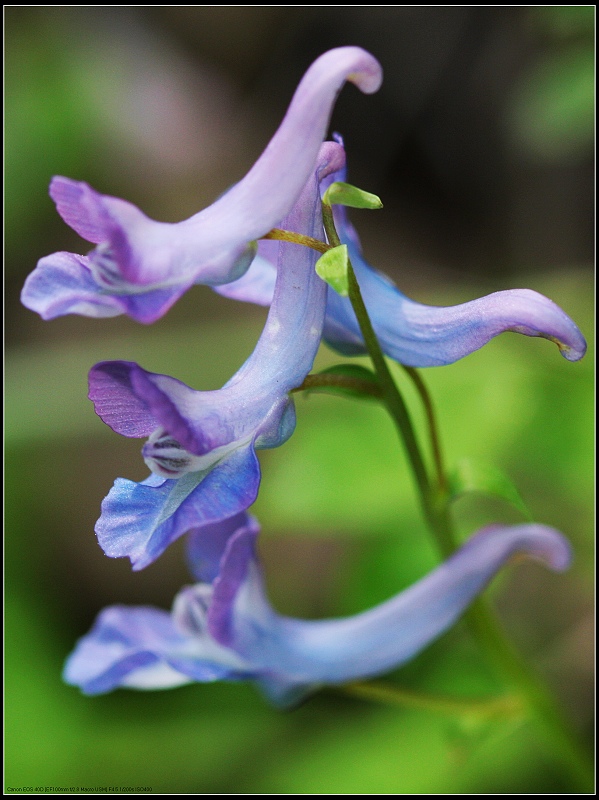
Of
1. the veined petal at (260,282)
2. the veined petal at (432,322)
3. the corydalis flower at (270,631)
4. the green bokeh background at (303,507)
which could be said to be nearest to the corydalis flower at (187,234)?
the veined petal at (432,322)

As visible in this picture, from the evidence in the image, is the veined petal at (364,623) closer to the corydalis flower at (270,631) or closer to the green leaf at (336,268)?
the corydalis flower at (270,631)

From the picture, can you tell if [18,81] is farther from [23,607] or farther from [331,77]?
[331,77]

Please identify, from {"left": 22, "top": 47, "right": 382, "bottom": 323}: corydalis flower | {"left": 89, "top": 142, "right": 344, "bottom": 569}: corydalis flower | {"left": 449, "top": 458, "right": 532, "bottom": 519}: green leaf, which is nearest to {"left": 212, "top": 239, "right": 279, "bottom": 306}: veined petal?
{"left": 89, "top": 142, "right": 344, "bottom": 569}: corydalis flower

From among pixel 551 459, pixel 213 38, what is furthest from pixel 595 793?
pixel 213 38

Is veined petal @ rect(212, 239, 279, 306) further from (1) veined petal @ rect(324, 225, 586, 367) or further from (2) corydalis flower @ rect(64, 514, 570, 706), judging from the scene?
(2) corydalis flower @ rect(64, 514, 570, 706)

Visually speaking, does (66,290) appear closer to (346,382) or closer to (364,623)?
(346,382)

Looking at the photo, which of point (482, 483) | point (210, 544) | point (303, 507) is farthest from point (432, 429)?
point (303, 507)
